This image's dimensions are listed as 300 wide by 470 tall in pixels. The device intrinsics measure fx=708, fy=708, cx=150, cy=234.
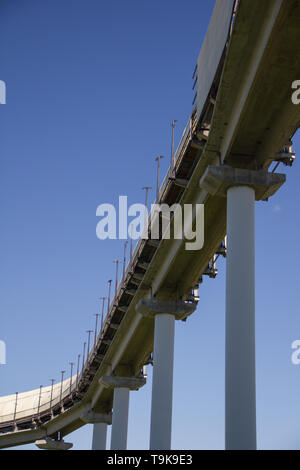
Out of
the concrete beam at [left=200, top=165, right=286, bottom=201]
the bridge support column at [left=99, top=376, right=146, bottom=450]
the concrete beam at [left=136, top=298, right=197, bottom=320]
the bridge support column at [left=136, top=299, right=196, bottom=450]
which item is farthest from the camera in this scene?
the bridge support column at [left=99, top=376, right=146, bottom=450]

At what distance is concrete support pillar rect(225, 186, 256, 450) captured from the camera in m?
17.1

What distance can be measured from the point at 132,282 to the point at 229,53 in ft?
50.0

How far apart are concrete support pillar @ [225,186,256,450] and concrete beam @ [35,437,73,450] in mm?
41018

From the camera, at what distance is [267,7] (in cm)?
1593

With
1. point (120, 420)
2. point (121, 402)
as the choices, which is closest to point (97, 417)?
point (121, 402)

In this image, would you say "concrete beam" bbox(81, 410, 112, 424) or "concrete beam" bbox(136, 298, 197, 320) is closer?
"concrete beam" bbox(136, 298, 197, 320)

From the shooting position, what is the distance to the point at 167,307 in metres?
28.2

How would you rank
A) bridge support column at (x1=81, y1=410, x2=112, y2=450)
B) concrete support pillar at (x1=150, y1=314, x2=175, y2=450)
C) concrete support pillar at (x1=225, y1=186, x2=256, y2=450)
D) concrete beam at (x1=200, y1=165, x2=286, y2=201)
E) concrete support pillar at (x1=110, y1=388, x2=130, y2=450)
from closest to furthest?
concrete support pillar at (x1=225, y1=186, x2=256, y2=450)
concrete beam at (x1=200, y1=165, x2=286, y2=201)
concrete support pillar at (x1=150, y1=314, x2=175, y2=450)
concrete support pillar at (x1=110, y1=388, x2=130, y2=450)
bridge support column at (x1=81, y1=410, x2=112, y2=450)

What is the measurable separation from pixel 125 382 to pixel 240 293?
20.8m

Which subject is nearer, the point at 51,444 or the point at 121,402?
the point at 121,402

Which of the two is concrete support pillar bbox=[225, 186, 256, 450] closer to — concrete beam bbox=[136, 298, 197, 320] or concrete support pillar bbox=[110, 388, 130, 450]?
concrete beam bbox=[136, 298, 197, 320]

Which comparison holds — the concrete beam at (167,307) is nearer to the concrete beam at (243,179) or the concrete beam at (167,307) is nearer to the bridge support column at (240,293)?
the bridge support column at (240,293)

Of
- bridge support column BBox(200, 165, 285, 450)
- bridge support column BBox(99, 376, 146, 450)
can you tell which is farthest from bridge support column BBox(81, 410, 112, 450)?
bridge support column BBox(200, 165, 285, 450)

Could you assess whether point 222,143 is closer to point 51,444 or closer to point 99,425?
Result: point 99,425
